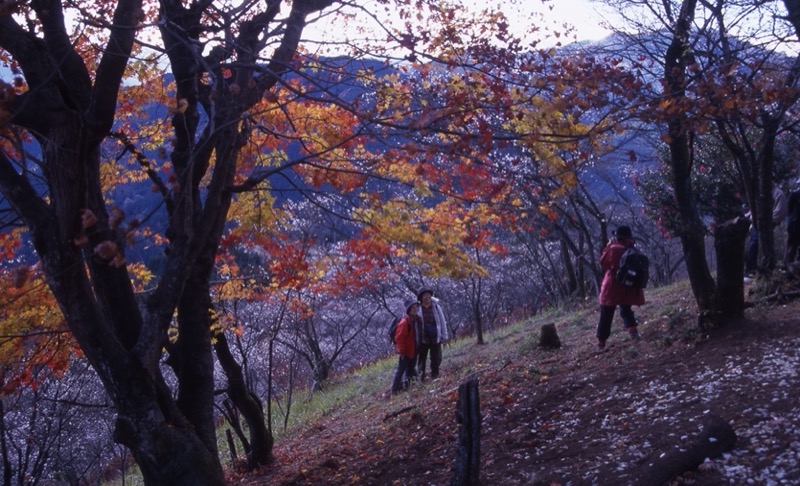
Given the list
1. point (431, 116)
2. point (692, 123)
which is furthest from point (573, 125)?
point (431, 116)

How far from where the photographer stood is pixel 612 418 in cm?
636

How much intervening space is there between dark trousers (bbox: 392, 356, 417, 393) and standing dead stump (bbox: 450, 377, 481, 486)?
24.7 ft

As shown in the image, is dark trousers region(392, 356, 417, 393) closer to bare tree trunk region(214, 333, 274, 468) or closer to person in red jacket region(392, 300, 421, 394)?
person in red jacket region(392, 300, 421, 394)

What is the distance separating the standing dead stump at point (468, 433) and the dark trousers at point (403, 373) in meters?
7.52

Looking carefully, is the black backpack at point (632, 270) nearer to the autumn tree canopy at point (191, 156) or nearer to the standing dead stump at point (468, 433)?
the autumn tree canopy at point (191, 156)

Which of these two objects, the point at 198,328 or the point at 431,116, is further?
the point at 198,328

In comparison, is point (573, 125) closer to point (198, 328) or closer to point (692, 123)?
point (692, 123)

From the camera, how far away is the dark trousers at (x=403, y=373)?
12.6 meters

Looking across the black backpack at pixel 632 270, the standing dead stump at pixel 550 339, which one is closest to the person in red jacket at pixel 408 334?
the standing dead stump at pixel 550 339

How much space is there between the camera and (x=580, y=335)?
1188cm

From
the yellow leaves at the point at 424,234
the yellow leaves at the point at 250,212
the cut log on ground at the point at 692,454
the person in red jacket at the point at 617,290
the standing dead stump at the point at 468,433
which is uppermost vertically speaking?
the yellow leaves at the point at 250,212

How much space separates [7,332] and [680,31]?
8.49m

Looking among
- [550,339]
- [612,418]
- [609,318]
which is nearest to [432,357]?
[550,339]

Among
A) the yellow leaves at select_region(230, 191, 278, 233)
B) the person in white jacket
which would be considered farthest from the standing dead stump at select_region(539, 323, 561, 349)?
the yellow leaves at select_region(230, 191, 278, 233)
